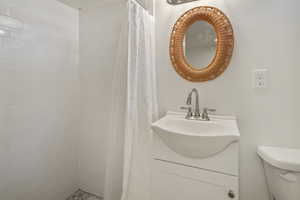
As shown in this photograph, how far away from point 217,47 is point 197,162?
825mm

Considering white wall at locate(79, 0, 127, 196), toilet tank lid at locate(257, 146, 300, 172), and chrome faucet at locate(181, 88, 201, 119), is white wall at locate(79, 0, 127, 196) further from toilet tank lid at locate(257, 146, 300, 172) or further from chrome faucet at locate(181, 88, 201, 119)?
toilet tank lid at locate(257, 146, 300, 172)

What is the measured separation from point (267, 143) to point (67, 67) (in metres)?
1.85

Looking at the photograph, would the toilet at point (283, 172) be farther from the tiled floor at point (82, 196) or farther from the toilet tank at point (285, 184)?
the tiled floor at point (82, 196)

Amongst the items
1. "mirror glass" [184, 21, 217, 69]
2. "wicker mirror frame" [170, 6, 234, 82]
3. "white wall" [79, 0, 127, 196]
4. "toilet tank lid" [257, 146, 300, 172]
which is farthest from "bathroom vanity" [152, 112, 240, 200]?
"white wall" [79, 0, 127, 196]

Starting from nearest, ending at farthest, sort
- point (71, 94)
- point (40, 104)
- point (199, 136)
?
point (199, 136)
point (40, 104)
point (71, 94)

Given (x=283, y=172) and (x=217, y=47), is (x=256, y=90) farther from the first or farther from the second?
(x=283, y=172)

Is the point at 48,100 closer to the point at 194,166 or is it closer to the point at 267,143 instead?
the point at 194,166

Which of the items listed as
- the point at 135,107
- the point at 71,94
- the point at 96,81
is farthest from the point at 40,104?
the point at 135,107

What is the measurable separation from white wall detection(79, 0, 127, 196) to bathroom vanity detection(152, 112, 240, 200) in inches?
30.7

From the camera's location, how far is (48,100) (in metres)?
1.36

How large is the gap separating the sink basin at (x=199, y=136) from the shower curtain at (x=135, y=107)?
8.8 inches

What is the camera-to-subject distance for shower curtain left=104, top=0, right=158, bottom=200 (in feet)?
3.71

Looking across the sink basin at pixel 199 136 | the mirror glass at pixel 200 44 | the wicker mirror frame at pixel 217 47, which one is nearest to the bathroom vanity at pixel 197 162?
the sink basin at pixel 199 136

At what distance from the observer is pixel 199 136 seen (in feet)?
2.63
